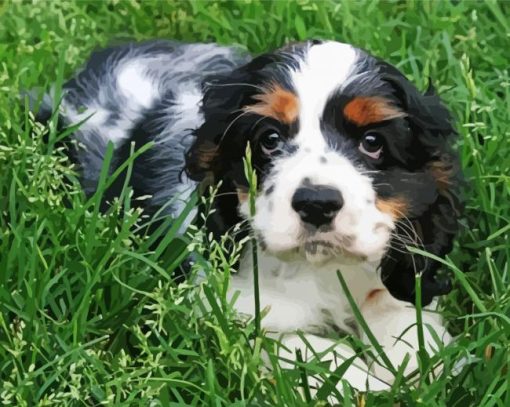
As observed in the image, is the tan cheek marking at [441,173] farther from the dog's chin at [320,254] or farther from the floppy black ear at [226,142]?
the floppy black ear at [226,142]

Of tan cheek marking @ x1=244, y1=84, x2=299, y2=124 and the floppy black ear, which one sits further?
the floppy black ear

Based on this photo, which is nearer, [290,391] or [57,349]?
[290,391]

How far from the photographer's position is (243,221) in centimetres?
313

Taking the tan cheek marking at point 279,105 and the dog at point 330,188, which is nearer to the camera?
the dog at point 330,188

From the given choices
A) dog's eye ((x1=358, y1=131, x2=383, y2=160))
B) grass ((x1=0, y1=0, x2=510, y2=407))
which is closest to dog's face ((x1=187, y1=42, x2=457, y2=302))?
dog's eye ((x1=358, y1=131, x2=383, y2=160))

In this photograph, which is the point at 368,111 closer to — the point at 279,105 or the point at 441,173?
the point at 279,105

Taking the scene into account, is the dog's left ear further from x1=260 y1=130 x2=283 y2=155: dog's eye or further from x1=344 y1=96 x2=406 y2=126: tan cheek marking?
x1=260 y1=130 x2=283 y2=155: dog's eye

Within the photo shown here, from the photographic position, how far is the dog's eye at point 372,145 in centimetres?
309

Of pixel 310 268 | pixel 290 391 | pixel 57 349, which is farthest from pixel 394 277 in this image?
pixel 57 349

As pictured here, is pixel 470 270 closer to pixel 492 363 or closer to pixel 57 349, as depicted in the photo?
pixel 492 363

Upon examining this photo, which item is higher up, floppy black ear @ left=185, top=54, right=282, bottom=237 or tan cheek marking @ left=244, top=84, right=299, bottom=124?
tan cheek marking @ left=244, top=84, right=299, bottom=124

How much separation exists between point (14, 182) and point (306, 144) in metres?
0.85

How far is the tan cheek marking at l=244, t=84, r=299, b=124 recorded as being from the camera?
3.06 meters

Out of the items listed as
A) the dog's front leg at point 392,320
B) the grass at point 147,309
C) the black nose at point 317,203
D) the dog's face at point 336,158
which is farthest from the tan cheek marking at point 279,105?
Result: the dog's front leg at point 392,320
